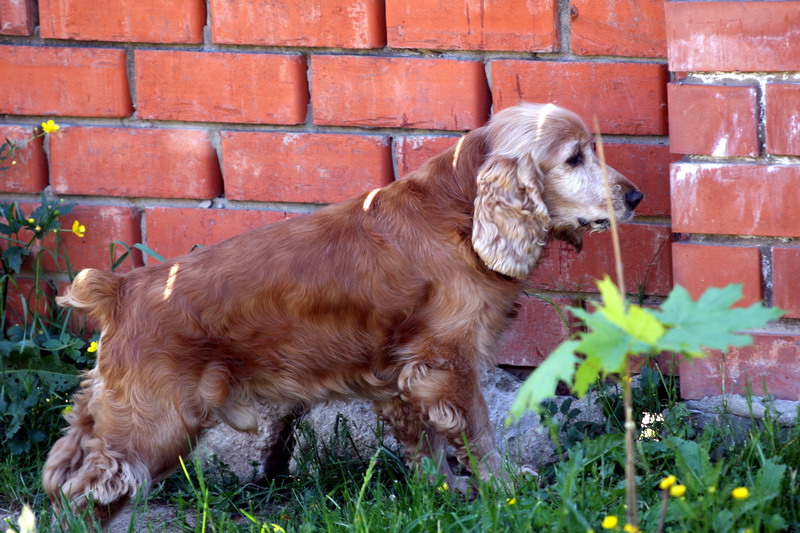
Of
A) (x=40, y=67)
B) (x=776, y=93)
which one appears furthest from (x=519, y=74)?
(x=40, y=67)

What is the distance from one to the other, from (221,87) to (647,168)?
137 centimetres

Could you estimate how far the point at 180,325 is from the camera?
240 centimetres

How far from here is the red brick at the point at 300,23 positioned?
292 centimetres

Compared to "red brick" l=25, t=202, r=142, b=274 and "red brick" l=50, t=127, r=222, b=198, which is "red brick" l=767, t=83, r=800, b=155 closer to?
"red brick" l=50, t=127, r=222, b=198

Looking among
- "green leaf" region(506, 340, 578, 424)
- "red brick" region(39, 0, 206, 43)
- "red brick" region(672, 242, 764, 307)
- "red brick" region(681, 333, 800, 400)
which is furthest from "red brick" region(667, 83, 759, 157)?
"red brick" region(39, 0, 206, 43)

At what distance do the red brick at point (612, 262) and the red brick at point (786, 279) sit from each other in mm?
414

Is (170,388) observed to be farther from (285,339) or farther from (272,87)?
(272,87)

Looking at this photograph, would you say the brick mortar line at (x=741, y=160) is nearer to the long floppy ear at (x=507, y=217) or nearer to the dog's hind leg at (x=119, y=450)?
the long floppy ear at (x=507, y=217)

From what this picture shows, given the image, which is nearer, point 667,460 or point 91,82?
point 667,460

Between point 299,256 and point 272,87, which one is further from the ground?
point 272,87

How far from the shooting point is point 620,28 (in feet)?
8.95

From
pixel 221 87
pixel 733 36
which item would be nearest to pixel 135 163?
pixel 221 87

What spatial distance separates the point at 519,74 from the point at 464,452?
3.74ft

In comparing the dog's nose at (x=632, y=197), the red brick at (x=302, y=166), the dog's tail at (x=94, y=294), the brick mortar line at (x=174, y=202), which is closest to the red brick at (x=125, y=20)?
the red brick at (x=302, y=166)
